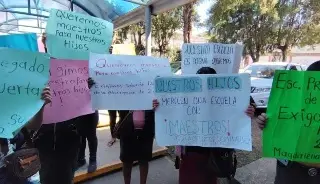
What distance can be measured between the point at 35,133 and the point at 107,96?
25.7 inches

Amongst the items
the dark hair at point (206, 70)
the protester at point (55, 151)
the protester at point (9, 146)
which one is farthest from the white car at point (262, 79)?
the protester at point (9, 146)

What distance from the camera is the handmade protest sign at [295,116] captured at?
2.04 m

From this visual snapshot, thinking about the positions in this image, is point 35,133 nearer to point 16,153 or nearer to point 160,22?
Answer: point 16,153

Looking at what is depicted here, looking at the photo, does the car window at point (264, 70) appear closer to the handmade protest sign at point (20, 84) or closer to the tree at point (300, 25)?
the handmade protest sign at point (20, 84)

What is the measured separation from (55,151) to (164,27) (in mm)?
19621

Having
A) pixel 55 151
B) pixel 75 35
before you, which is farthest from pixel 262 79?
pixel 55 151

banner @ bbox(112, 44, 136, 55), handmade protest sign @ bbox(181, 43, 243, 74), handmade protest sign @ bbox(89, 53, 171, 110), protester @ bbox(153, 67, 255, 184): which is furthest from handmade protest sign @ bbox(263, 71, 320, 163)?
banner @ bbox(112, 44, 136, 55)

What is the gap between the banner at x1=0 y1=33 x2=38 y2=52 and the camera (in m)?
2.67

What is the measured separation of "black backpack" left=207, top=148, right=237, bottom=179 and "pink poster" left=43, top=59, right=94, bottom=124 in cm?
112

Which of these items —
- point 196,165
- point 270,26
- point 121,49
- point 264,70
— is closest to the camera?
point 196,165

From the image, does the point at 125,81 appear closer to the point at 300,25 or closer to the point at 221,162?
the point at 221,162

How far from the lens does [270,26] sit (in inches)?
816

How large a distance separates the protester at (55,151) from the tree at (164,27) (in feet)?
60.8

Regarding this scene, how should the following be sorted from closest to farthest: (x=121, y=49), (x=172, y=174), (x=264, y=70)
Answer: (x=121, y=49), (x=172, y=174), (x=264, y=70)
